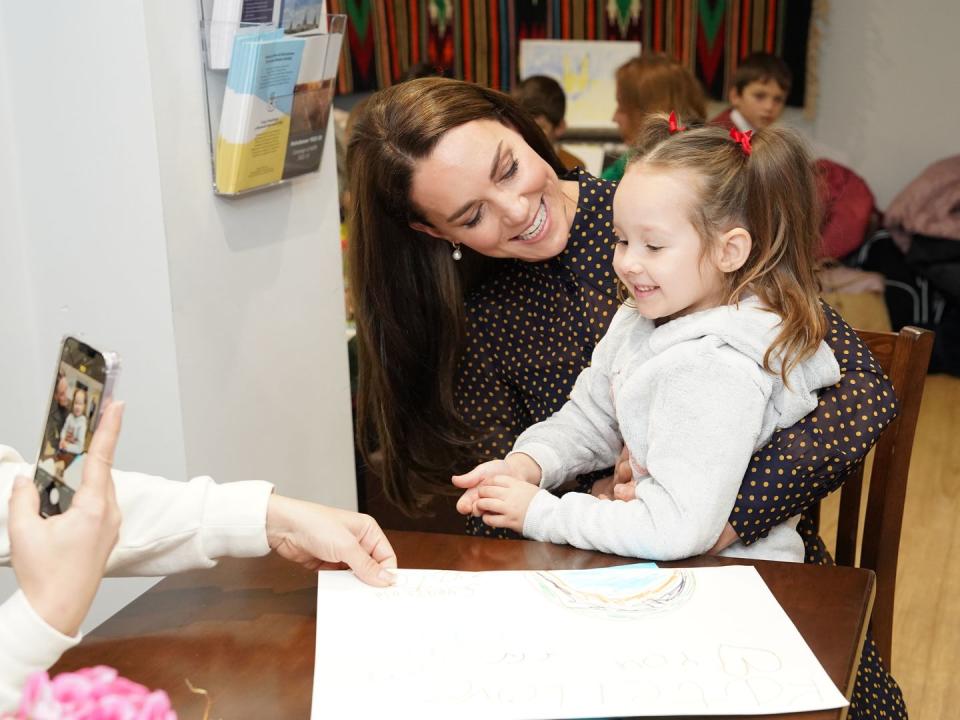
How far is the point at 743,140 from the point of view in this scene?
48.8 inches

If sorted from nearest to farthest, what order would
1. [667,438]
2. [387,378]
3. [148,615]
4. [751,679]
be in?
[751,679] < [148,615] < [667,438] < [387,378]

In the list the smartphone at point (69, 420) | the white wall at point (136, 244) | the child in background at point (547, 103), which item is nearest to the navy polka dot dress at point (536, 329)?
the white wall at point (136, 244)

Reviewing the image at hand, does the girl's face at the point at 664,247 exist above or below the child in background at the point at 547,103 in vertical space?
above

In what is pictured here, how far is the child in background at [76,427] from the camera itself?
74 centimetres

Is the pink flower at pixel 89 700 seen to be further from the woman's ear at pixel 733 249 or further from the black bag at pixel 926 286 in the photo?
the black bag at pixel 926 286

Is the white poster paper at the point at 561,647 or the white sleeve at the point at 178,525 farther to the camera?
the white sleeve at the point at 178,525

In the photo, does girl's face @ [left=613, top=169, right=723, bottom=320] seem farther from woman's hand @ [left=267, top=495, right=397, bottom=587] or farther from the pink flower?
the pink flower

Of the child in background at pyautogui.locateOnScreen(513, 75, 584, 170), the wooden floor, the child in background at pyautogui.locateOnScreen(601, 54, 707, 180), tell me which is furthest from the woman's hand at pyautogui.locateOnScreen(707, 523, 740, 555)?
the child in background at pyautogui.locateOnScreen(513, 75, 584, 170)

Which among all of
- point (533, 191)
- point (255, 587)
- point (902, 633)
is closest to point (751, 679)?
point (255, 587)

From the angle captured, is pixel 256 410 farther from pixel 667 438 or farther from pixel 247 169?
pixel 667 438

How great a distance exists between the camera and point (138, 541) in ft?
3.39

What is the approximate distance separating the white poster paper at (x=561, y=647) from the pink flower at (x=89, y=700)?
12.9 inches

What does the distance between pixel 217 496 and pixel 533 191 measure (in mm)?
724

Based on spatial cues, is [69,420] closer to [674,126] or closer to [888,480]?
[674,126]
